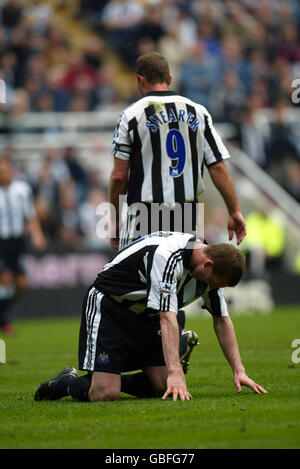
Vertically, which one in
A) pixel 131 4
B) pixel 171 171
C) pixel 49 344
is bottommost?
pixel 49 344

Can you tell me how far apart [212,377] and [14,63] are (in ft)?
39.1

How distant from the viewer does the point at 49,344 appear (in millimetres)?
10219

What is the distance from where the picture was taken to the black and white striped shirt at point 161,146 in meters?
6.42

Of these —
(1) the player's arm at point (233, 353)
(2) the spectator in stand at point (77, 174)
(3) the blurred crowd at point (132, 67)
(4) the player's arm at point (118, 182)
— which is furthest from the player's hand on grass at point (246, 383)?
(2) the spectator in stand at point (77, 174)

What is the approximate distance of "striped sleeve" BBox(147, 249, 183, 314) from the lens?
526 centimetres

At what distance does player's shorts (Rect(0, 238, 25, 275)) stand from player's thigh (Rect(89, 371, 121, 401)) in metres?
7.24

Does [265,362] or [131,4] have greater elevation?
[131,4]

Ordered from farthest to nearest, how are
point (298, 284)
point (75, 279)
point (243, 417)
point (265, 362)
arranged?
1. point (298, 284)
2. point (75, 279)
3. point (265, 362)
4. point (243, 417)

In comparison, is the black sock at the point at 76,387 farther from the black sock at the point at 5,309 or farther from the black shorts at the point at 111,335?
the black sock at the point at 5,309

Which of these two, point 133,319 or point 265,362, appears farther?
point 265,362

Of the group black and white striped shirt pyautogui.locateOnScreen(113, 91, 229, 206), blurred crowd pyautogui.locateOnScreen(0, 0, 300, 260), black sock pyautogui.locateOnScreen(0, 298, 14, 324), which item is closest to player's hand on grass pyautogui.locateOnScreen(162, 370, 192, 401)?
black and white striped shirt pyautogui.locateOnScreen(113, 91, 229, 206)
